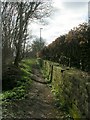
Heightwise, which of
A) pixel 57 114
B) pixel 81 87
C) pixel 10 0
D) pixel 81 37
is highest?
pixel 10 0

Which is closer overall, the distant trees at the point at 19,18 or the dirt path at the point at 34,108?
the dirt path at the point at 34,108

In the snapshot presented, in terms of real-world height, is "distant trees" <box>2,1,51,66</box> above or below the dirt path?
above

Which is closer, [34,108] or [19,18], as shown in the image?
[34,108]

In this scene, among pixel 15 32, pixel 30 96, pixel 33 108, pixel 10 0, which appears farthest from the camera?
pixel 15 32

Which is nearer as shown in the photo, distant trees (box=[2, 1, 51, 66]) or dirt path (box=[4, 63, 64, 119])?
dirt path (box=[4, 63, 64, 119])

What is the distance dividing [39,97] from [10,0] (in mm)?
15538

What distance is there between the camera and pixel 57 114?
10.5 metres

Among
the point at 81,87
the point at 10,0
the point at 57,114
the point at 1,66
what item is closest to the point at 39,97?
the point at 57,114

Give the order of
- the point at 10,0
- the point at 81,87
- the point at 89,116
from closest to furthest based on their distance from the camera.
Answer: the point at 89,116 → the point at 81,87 → the point at 10,0

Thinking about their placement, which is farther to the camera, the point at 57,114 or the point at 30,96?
the point at 30,96

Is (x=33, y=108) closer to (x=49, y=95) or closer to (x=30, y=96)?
(x=30, y=96)

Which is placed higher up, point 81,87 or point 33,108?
point 81,87

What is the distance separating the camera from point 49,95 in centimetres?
1494

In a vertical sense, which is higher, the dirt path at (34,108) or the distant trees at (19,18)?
the distant trees at (19,18)
